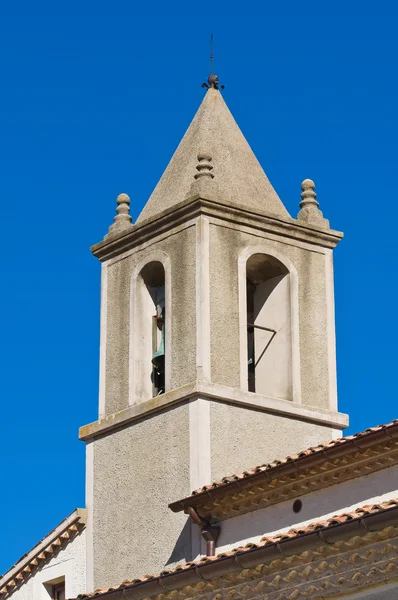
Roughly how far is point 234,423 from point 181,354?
119 centimetres

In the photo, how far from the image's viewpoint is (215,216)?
23312mm

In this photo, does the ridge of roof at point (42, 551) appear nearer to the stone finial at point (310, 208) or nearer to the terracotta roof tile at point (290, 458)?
the terracotta roof tile at point (290, 458)

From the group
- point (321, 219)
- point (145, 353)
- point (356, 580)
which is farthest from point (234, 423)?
point (356, 580)

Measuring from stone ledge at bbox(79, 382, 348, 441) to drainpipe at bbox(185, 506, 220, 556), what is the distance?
5.84 feet

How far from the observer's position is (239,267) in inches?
920

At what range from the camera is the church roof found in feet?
60.5

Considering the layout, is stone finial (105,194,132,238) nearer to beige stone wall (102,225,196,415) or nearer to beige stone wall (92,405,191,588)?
beige stone wall (102,225,196,415)

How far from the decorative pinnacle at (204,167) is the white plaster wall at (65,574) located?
16.4 feet

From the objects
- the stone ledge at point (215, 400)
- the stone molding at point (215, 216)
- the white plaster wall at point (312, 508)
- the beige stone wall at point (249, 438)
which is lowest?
the white plaster wall at point (312, 508)

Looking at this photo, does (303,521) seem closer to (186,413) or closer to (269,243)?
(186,413)

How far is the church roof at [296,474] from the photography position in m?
18.4

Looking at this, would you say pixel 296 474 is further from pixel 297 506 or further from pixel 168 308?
pixel 168 308

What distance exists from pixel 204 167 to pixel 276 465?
546cm

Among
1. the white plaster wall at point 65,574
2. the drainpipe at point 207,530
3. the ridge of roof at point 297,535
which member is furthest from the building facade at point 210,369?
the ridge of roof at point 297,535
